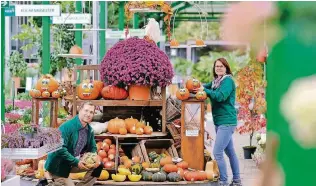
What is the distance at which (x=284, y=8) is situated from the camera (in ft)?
2.12

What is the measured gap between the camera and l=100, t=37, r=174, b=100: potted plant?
22.6 ft

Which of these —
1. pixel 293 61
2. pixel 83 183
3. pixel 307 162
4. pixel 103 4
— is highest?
pixel 103 4

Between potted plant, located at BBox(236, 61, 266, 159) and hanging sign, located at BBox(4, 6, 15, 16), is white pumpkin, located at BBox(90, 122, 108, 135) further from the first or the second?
potted plant, located at BBox(236, 61, 266, 159)

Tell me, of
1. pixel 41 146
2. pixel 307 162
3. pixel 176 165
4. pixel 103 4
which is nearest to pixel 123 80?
pixel 176 165

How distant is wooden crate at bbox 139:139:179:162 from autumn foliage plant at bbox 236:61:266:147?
277cm

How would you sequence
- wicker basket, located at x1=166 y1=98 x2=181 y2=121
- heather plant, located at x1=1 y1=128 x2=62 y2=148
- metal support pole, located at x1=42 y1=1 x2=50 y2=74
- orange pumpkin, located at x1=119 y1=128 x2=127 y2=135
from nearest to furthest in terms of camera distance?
heather plant, located at x1=1 y1=128 x2=62 y2=148, orange pumpkin, located at x1=119 y1=128 x2=127 y2=135, wicker basket, located at x1=166 y1=98 x2=181 y2=121, metal support pole, located at x1=42 y1=1 x2=50 y2=74

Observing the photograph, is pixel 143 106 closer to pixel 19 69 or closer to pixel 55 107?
pixel 55 107

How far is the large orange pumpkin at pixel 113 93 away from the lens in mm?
7004

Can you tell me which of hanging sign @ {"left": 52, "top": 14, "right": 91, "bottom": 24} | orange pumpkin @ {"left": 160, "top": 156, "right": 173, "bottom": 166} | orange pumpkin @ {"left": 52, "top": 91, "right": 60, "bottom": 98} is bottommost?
orange pumpkin @ {"left": 160, "top": 156, "right": 173, "bottom": 166}

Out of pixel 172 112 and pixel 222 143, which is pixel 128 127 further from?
pixel 222 143

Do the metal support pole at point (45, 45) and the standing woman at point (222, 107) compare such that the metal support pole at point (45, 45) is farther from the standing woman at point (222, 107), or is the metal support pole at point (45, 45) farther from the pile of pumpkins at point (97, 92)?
the standing woman at point (222, 107)

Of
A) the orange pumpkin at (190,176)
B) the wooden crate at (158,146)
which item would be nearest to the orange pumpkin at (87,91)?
the wooden crate at (158,146)

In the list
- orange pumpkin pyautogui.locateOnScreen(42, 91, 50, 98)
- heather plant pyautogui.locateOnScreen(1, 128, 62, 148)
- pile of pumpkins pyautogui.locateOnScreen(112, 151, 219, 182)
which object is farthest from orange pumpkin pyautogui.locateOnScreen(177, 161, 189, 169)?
heather plant pyautogui.locateOnScreen(1, 128, 62, 148)

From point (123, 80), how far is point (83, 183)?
163 centimetres
